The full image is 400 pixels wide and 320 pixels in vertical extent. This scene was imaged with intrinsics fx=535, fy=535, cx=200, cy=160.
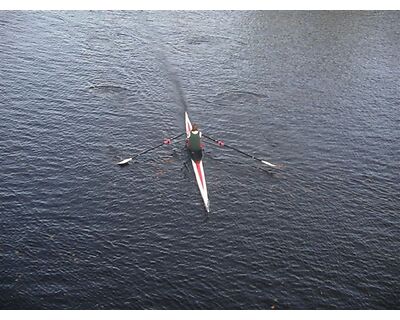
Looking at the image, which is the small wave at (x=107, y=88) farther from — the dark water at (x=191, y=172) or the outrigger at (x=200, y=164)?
the outrigger at (x=200, y=164)

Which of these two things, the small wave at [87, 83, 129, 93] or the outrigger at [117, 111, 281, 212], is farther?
the small wave at [87, 83, 129, 93]

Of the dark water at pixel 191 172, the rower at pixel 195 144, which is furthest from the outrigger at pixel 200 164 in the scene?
the dark water at pixel 191 172

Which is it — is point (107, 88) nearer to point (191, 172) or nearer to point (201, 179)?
point (191, 172)

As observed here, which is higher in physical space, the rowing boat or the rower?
the rower

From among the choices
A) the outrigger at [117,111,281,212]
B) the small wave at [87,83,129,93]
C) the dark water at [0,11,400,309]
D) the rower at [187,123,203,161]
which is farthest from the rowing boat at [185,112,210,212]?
the small wave at [87,83,129,93]

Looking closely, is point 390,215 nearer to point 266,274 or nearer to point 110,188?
point 266,274

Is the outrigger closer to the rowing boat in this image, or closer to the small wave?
the rowing boat
